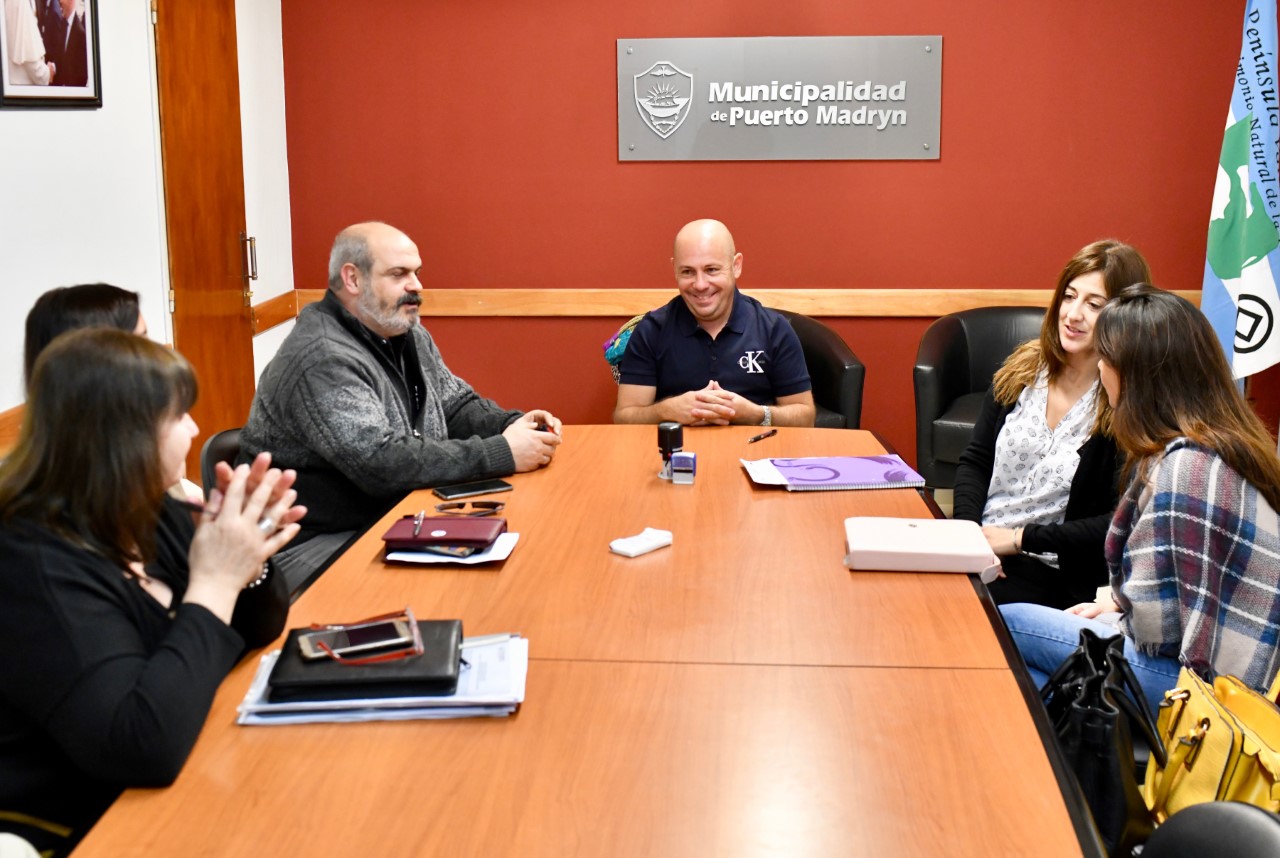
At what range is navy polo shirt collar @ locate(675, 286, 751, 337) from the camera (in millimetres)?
4219

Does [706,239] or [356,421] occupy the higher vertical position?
[706,239]

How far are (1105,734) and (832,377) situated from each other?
2.83m

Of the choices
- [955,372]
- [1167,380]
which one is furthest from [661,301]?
[1167,380]

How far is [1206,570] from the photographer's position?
2.21m

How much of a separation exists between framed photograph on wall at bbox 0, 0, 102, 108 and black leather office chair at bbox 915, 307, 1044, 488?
2994mm

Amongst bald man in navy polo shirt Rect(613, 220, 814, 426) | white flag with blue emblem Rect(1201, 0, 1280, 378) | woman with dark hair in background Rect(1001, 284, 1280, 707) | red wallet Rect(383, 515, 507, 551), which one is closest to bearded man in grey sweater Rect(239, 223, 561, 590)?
red wallet Rect(383, 515, 507, 551)

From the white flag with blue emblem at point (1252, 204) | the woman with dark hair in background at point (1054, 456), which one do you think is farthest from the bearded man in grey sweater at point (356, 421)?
the white flag with blue emblem at point (1252, 204)

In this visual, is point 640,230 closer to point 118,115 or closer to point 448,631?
point 118,115

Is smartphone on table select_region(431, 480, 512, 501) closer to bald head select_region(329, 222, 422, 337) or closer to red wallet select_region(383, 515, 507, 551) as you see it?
red wallet select_region(383, 515, 507, 551)

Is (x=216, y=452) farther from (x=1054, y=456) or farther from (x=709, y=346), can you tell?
(x=1054, y=456)

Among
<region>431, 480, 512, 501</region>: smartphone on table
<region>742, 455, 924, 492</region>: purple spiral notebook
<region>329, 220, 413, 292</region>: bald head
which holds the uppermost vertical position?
<region>329, 220, 413, 292</region>: bald head

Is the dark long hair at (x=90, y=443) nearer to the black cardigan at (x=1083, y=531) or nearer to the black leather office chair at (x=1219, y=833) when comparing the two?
the black leather office chair at (x=1219, y=833)

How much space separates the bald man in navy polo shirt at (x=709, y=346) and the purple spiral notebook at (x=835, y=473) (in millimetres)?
861

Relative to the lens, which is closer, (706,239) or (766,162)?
(706,239)
